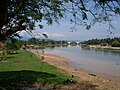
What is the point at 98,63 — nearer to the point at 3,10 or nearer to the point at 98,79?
the point at 98,79

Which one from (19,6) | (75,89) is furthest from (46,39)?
(75,89)

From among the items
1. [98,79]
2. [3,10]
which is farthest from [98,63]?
[3,10]

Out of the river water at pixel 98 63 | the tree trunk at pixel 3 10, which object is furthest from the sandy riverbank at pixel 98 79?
the tree trunk at pixel 3 10

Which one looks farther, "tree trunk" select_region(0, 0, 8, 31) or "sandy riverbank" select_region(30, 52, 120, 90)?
"sandy riverbank" select_region(30, 52, 120, 90)

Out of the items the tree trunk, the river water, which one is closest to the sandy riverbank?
the river water

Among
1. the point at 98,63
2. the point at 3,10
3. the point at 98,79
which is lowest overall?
the point at 98,63

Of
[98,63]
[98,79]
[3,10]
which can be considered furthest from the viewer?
[98,63]

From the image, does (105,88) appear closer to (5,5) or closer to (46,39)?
(46,39)

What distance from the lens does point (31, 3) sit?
478 inches

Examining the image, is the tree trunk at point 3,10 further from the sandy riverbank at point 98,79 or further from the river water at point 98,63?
the river water at point 98,63

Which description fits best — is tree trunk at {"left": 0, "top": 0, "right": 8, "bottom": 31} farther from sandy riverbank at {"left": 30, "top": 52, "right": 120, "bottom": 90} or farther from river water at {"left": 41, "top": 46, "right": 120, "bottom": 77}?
river water at {"left": 41, "top": 46, "right": 120, "bottom": 77}

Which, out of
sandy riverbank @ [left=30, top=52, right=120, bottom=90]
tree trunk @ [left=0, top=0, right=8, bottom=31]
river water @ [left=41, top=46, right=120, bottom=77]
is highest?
tree trunk @ [left=0, top=0, right=8, bottom=31]

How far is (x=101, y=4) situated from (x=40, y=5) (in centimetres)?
333

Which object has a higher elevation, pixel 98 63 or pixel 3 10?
pixel 3 10
